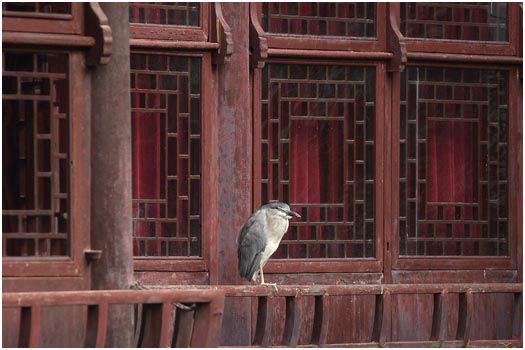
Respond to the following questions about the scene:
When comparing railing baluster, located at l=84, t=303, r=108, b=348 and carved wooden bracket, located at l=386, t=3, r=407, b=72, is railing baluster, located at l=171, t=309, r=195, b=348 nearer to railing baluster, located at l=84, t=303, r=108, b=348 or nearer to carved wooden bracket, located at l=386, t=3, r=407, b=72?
railing baluster, located at l=84, t=303, r=108, b=348

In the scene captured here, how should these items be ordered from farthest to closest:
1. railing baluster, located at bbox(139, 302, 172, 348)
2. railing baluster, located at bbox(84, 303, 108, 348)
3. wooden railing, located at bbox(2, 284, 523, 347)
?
railing baluster, located at bbox(139, 302, 172, 348), railing baluster, located at bbox(84, 303, 108, 348), wooden railing, located at bbox(2, 284, 523, 347)

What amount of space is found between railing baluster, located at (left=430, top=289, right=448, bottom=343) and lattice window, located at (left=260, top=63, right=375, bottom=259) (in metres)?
1.25

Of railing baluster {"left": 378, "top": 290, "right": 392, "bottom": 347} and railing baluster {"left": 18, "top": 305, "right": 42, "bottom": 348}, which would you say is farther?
railing baluster {"left": 378, "top": 290, "right": 392, "bottom": 347}

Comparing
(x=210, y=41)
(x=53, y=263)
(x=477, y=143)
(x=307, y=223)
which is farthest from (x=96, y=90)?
(x=477, y=143)

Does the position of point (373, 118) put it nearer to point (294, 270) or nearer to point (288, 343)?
point (294, 270)

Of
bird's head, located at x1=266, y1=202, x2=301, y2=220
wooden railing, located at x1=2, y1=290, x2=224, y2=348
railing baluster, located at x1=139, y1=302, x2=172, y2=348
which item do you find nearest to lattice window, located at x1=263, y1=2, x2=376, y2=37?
bird's head, located at x1=266, y1=202, x2=301, y2=220

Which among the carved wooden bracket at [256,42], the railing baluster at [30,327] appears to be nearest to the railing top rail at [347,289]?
the railing baluster at [30,327]

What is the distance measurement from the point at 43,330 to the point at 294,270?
3.00 meters

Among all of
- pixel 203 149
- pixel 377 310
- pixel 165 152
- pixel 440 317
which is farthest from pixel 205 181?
pixel 440 317

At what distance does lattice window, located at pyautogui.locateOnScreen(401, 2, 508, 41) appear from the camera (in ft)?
39.5

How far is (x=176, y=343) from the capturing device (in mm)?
9406

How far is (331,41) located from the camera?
38.7ft

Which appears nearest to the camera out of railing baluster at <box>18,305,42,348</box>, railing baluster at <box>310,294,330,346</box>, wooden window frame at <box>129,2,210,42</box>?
railing baluster at <box>18,305,42,348</box>

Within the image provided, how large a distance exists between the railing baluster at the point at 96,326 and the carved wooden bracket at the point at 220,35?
2.98 meters
